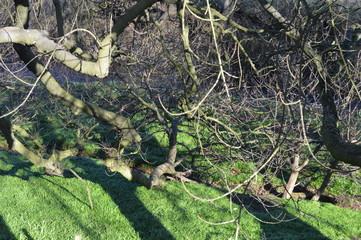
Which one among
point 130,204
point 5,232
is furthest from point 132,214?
point 5,232

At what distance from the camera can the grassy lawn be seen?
6.50m

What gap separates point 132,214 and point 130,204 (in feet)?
1.34

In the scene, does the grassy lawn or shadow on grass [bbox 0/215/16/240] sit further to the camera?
the grassy lawn

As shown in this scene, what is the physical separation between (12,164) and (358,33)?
8.69 metres

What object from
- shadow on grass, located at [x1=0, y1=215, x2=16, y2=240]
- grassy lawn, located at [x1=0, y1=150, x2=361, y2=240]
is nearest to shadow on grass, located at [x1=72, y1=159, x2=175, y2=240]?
grassy lawn, located at [x1=0, y1=150, x2=361, y2=240]

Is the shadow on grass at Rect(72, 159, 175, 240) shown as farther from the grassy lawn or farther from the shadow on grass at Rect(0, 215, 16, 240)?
the shadow on grass at Rect(0, 215, 16, 240)

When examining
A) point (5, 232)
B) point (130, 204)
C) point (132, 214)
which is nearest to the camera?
point (5, 232)

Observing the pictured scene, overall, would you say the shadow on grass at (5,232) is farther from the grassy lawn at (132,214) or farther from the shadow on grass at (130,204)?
the shadow on grass at (130,204)

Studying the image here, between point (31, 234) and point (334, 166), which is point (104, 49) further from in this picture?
point (334, 166)

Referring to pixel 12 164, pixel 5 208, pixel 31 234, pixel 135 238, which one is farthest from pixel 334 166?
pixel 12 164

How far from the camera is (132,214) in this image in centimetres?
728

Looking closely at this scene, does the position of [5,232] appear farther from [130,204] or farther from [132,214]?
[130,204]

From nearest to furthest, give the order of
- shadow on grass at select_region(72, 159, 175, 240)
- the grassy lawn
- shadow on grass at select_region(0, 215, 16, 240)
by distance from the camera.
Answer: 1. shadow on grass at select_region(0, 215, 16, 240)
2. the grassy lawn
3. shadow on grass at select_region(72, 159, 175, 240)

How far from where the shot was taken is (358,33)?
4270 millimetres
